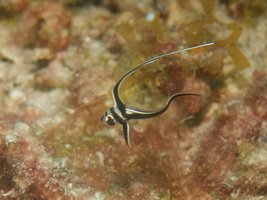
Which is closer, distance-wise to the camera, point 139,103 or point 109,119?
point 109,119

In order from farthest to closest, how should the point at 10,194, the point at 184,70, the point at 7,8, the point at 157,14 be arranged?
1. the point at 184,70
2. the point at 157,14
3. the point at 10,194
4. the point at 7,8

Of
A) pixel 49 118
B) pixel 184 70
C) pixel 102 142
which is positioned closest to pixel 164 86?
pixel 184 70

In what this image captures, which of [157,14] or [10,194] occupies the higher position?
[157,14]

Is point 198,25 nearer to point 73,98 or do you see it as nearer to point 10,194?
point 73,98

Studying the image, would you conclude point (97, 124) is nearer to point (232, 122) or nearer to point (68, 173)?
point (68, 173)

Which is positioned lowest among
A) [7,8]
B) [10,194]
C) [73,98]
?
[10,194]

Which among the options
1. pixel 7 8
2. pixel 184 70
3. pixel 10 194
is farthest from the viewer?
pixel 184 70

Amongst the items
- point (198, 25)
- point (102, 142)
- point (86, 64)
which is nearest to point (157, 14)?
point (198, 25)

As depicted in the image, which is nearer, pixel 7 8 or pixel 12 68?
pixel 7 8
